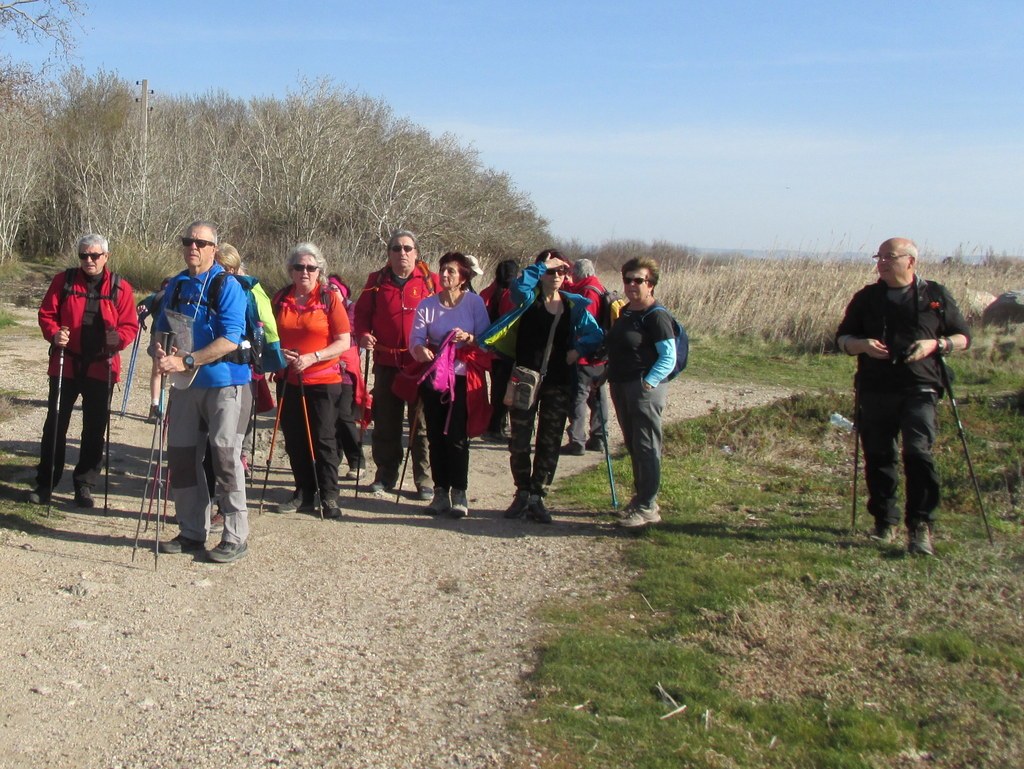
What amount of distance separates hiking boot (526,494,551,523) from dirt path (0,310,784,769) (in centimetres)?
9

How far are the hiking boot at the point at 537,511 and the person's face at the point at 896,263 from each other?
2.73m

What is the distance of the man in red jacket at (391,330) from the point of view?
789cm

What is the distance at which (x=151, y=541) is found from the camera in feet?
21.5

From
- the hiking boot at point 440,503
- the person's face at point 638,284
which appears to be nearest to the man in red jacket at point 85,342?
the hiking boot at point 440,503

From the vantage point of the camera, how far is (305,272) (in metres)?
7.09

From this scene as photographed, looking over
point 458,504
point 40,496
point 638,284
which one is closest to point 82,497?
point 40,496

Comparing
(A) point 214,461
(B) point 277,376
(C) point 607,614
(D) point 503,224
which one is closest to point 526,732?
(C) point 607,614

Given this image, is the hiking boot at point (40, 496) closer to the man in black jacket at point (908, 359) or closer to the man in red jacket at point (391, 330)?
the man in red jacket at point (391, 330)

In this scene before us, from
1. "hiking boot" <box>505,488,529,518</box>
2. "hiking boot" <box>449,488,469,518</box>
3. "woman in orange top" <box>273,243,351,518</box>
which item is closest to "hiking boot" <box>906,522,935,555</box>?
"hiking boot" <box>505,488,529,518</box>

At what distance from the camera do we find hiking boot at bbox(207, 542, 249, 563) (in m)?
6.17

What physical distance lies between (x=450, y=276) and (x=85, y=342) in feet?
8.05

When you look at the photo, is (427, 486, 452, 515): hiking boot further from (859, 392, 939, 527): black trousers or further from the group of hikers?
(859, 392, 939, 527): black trousers

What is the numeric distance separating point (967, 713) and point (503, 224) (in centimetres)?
3943

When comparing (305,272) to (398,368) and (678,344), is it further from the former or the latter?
(678,344)
